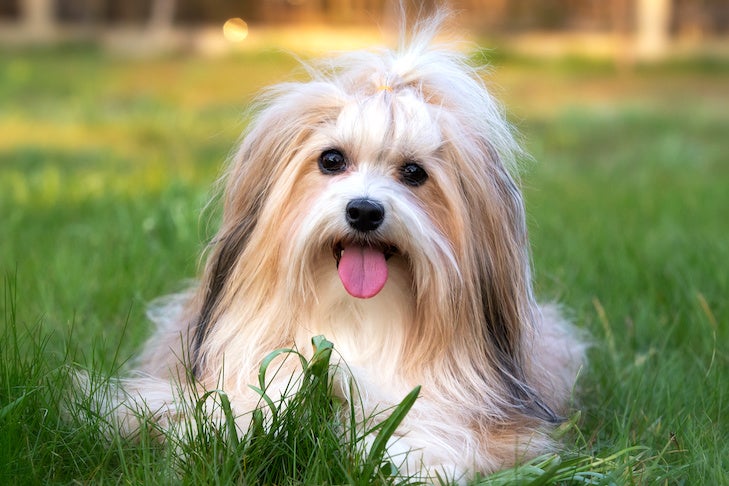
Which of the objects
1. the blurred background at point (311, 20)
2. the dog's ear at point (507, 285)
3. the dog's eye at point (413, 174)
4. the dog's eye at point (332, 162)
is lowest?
the blurred background at point (311, 20)

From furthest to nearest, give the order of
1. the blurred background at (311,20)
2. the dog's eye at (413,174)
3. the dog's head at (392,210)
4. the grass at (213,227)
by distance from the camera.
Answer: the blurred background at (311,20) < the dog's eye at (413,174) < the dog's head at (392,210) < the grass at (213,227)

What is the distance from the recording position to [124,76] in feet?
42.8

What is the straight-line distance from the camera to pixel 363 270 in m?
2.78

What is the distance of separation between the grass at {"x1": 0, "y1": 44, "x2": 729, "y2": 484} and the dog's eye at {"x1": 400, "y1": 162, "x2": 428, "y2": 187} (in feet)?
1.91

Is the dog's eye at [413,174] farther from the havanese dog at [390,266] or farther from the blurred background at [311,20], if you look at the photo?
the blurred background at [311,20]

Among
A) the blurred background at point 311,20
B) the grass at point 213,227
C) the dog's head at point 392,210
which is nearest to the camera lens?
the grass at point 213,227

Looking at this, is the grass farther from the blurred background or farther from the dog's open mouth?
the blurred background

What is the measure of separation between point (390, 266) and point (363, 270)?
10 cm

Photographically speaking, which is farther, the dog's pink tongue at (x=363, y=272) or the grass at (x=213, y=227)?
the dog's pink tongue at (x=363, y=272)

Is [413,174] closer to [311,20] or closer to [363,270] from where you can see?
[363,270]

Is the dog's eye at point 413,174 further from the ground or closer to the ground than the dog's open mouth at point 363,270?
further from the ground

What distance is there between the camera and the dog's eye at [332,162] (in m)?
2.89

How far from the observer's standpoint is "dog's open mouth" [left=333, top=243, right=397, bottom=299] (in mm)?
2771

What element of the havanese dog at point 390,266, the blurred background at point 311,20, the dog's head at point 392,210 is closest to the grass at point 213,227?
the havanese dog at point 390,266
